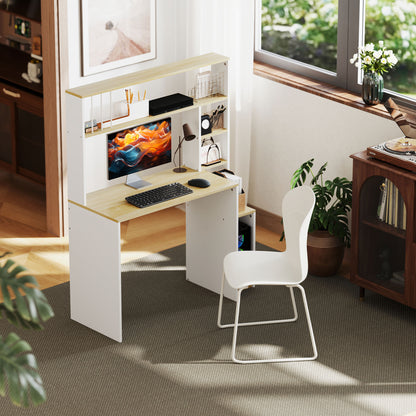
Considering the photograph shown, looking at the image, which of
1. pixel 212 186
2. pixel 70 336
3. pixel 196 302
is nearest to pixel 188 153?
pixel 212 186

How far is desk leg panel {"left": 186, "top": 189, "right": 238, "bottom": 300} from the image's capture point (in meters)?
5.62

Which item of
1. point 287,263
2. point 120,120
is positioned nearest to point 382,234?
point 287,263

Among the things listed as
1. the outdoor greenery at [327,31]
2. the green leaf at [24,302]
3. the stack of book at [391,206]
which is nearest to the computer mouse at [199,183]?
the stack of book at [391,206]

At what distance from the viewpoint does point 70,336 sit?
5.31 meters

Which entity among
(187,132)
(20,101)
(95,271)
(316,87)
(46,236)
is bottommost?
(46,236)

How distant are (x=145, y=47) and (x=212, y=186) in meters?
1.50

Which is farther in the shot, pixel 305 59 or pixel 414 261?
pixel 305 59

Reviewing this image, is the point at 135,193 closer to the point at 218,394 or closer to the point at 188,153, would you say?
the point at 188,153

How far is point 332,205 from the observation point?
5949 millimetres

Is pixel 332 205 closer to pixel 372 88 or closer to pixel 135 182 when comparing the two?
pixel 372 88

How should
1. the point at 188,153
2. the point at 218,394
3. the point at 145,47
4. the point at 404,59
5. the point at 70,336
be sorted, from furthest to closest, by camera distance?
the point at 145,47 → the point at 404,59 → the point at 188,153 → the point at 70,336 → the point at 218,394

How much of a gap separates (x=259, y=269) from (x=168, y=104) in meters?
1.05

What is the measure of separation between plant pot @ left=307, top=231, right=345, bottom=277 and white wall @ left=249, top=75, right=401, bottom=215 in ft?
1.58

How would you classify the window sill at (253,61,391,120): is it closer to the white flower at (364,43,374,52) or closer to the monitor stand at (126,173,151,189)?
the white flower at (364,43,374,52)
